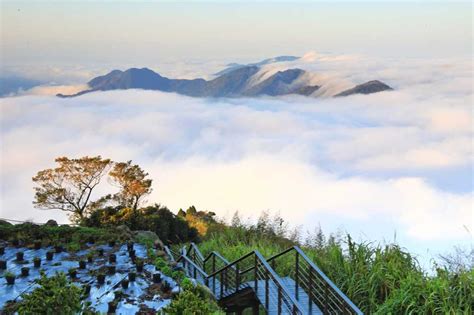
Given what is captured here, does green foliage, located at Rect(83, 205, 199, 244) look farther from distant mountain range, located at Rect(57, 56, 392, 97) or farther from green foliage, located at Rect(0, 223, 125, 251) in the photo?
distant mountain range, located at Rect(57, 56, 392, 97)

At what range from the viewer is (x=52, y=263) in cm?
1667

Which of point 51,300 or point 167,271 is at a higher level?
point 51,300

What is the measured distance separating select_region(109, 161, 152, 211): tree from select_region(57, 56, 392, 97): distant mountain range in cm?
1850

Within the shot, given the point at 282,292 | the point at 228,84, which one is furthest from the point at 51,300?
the point at 228,84

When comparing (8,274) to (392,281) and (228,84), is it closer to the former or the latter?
(392,281)

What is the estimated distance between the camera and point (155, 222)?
93.2 feet

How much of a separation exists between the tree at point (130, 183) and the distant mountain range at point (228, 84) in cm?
1850

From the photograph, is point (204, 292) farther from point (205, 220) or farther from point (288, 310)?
point (205, 220)

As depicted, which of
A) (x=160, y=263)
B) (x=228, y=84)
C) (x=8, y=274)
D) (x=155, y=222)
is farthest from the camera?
(x=228, y=84)

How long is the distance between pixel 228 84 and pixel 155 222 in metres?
29.9

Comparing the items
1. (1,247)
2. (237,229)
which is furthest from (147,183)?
(1,247)

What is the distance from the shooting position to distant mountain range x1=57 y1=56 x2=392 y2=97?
5275 centimetres

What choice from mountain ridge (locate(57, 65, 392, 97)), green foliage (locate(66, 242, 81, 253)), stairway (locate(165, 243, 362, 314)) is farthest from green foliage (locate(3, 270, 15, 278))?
mountain ridge (locate(57, 65, 392, 97))

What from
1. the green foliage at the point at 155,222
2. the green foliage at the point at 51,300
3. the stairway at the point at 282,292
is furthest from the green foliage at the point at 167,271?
the green foliage at the point at 155,222
